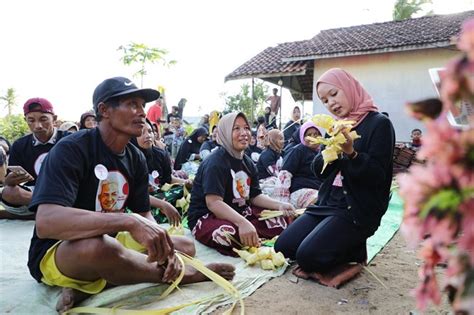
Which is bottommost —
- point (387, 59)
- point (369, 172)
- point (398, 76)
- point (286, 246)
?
point (286, 246)

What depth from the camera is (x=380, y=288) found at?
2312 millimetres

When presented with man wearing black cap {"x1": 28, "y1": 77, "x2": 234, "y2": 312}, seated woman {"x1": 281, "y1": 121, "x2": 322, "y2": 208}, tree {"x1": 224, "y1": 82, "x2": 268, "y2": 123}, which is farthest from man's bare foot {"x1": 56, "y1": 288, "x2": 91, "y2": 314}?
tree {"x1": 224, "y1": 82, "x2": 268, "y2": 123}

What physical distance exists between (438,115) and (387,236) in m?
3.36

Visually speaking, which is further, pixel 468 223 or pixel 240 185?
pixel 240 185

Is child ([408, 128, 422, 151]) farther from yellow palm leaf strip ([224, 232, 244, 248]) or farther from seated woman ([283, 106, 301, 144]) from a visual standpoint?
yellow palm leaf strip ([224, 232, 244, 248])

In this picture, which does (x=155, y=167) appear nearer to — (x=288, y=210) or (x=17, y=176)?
(x=17, y=176)

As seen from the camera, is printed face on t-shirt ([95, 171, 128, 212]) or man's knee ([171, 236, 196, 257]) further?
man's knee ([171, 236, 196, 257])

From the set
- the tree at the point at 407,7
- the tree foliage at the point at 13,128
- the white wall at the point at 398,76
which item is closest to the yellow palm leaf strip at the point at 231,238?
the white wall at the point at 398,76

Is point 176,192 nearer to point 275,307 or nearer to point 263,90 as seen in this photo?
point 275,307

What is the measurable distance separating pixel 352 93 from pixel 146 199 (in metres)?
1.53

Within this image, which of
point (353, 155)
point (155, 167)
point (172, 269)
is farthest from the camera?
point (155, 167)

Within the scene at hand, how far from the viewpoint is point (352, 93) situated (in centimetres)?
251

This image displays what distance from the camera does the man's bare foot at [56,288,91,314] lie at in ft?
6.21

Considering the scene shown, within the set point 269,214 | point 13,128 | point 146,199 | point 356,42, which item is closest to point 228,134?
point 269,214
